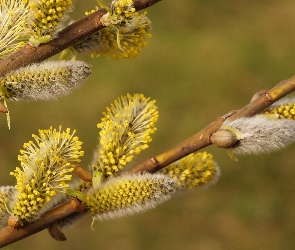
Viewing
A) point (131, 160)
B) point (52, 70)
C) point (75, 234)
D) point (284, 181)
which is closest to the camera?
point (52, 70)

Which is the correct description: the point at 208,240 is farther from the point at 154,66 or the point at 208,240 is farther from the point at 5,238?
the point at 5,238

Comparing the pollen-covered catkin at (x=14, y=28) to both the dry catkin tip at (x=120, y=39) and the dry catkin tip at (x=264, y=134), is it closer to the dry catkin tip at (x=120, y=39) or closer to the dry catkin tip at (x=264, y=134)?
the dry catkin tip at (x=120, y=39)

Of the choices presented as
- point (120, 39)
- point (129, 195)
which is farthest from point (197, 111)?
point (129, 195)

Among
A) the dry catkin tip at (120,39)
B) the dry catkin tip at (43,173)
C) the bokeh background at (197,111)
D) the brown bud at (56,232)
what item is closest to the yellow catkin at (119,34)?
the dry catkin tip at (120,39)

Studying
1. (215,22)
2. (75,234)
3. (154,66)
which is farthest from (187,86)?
(75,234)

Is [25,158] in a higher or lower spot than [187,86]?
higher
